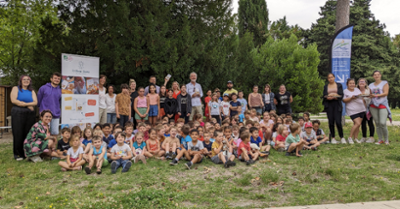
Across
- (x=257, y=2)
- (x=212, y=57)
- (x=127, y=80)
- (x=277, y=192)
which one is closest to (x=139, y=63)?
(x=127, y=80)

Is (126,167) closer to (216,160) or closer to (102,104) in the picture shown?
(216,160)

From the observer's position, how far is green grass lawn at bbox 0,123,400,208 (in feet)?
12.5

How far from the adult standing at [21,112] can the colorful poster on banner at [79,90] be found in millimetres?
824

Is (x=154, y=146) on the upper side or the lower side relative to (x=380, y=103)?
lower

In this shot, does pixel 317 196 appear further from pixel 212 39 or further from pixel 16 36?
pixel 16 36

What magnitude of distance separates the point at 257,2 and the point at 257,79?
12741 millimetres

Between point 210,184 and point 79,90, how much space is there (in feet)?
15.9

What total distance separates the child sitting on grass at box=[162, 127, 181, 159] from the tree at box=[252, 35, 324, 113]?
320 inches

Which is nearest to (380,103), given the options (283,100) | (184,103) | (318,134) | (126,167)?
(318,134)

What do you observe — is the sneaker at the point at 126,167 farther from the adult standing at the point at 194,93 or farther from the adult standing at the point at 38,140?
the adult standing at the point at 194,93

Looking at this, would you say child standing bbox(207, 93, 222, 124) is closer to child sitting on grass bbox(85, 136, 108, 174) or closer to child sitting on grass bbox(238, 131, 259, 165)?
child sitting on grass bbox(238, 131, 259, 165)

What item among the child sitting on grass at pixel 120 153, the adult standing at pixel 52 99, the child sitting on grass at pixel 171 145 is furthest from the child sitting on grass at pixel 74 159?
the child sitting on grass at pixel 171 145

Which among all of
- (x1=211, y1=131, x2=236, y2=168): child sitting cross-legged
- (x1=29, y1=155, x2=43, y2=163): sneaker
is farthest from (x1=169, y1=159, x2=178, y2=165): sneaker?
(x1=29, y1=155, x2=43, y2=163): sneaker

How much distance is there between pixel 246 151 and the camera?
5984 mm
